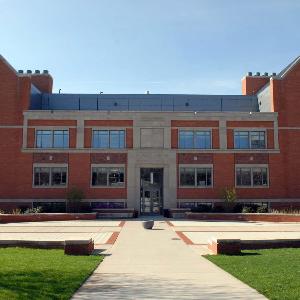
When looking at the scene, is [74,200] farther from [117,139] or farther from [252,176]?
[252,176]

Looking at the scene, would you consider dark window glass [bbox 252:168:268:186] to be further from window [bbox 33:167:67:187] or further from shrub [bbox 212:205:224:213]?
→ window [bbox 33:167:67:187]

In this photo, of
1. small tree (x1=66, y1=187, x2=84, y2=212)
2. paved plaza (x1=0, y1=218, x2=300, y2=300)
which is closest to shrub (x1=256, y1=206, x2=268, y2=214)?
small tree (x1=66, y1=187, x2=84, y2=212)

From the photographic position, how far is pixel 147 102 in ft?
168

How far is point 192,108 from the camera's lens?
50.7m

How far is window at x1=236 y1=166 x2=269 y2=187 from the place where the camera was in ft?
144

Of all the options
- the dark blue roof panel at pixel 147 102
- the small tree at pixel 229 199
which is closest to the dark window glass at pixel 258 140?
the small tree at pixel 229 199

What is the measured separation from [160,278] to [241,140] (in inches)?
1372

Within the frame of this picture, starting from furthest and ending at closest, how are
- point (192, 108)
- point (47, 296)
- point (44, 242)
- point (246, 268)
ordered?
point (192, 108) < point (44, 242) < point (246, 268) < point (47, 296)

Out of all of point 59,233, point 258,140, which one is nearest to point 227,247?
point 59,233

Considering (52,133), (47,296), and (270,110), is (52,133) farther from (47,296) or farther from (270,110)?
(47,296)

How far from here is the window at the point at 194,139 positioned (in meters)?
44.3

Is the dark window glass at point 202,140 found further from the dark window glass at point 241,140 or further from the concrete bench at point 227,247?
the concrete bench at point 227,247

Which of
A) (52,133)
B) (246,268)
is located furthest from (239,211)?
(246,268)

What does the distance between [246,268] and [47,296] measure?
19.4ft
